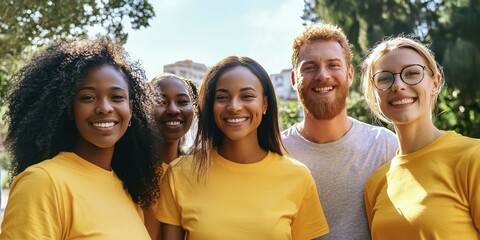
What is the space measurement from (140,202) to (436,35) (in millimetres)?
10260

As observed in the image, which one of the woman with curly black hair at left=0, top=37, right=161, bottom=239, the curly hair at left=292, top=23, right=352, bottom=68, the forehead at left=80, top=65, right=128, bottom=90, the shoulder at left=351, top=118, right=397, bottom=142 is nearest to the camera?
the woman with curly black hair at left=0, top=37, right=161, bottom=239

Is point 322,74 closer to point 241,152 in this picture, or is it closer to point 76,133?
point 241,152

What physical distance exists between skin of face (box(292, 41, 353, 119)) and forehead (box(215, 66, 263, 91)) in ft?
2.24

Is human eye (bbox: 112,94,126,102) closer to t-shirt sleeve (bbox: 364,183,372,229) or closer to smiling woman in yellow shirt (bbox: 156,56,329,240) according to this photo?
smiling woman in yellow shirt (bbox: 156,56,329,240)

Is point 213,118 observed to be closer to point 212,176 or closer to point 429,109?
point 212,176

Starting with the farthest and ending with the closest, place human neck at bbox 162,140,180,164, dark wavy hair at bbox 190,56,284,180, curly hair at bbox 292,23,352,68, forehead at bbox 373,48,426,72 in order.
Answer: human neck at bbox 162,140,180,164 < curly hair at bbox 292,23,352,68 < dark wavy hair at bbox 190,56,284,180 < forehead at bbox 373,48,426,72

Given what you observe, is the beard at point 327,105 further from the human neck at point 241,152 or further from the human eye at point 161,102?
the human eye at point 161,102

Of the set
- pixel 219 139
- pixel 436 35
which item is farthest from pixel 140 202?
pixel 436 35

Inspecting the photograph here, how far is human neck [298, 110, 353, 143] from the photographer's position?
150 inches

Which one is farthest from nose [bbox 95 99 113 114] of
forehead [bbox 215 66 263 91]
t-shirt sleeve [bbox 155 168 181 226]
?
forehead [bbox 215 66 263 91]

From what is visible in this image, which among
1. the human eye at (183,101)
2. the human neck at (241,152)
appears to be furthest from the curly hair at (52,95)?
the human eye at (183,101)

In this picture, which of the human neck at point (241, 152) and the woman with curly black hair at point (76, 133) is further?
the human neck at point (241, 152)

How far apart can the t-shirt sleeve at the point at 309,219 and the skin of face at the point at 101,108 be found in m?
1.13

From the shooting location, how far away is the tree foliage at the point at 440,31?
442 inches
